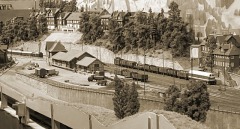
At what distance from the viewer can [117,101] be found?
23.8 meters

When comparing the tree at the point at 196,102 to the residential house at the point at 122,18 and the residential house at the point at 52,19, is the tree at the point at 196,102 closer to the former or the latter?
the residential house at the point at 122,18

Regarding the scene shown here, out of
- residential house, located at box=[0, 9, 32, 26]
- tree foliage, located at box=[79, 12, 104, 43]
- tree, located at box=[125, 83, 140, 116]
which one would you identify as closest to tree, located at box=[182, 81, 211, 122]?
tree, located at box=[125, 83, 140, 116]

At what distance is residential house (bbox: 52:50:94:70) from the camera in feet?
150

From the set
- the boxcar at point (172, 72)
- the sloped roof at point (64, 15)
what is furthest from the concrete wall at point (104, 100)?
the sloped roof at point (64, 15)

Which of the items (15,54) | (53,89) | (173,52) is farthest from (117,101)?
(15,54)

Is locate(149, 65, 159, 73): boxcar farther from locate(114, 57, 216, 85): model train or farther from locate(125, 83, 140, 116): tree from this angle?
locate(125, 83, 140, 116): tree

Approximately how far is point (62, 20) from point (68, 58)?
94.0ft

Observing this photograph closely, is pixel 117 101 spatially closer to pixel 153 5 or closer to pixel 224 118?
pixel 224 118

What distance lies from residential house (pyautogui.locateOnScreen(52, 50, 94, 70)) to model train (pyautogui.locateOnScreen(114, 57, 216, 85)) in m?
3.96

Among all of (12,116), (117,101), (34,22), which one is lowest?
(12,116)

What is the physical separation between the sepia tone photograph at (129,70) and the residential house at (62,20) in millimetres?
367

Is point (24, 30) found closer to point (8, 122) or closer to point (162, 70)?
point (162, 70)

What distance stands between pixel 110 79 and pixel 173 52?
920 centimetres

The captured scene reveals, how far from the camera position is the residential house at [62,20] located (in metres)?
73.2
